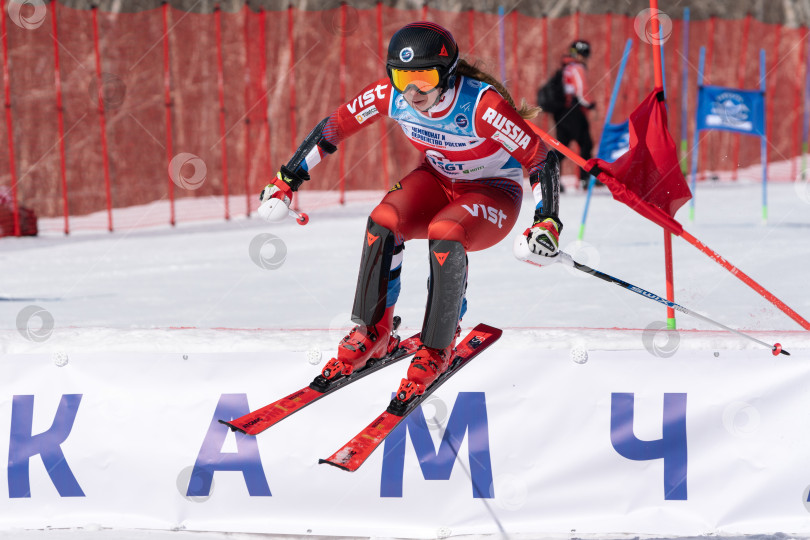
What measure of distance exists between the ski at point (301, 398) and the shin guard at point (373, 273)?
0.78ft

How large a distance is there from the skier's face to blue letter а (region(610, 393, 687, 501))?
1.65 meters

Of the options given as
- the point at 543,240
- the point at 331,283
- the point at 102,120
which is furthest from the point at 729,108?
the point at 102,120

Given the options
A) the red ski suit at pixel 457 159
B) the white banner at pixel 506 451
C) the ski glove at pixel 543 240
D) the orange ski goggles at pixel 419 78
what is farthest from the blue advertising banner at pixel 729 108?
the orange ski goggles at pixel 419 78

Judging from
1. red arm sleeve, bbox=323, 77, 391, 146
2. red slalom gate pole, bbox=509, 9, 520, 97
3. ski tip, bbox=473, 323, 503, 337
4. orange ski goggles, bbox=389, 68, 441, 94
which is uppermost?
red slalom gate pole, bbox=509, 9, 520, 97

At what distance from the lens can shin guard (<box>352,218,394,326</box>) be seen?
3.89 metres

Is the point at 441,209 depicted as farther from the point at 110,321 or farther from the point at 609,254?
the point at 609,254

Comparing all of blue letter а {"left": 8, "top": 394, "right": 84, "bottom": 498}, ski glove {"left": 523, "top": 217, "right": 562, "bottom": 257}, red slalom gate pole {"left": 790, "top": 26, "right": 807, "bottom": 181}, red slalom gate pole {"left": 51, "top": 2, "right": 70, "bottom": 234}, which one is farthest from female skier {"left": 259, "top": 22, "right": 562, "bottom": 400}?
red slalom gate pole {"left": 790, "top": 26, "right": 807, "bottom": 181}

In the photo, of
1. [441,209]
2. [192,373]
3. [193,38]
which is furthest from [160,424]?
[193,38]

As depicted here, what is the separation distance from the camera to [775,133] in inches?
636

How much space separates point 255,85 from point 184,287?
22.8 ft

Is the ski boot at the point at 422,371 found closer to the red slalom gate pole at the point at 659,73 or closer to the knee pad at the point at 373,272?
the knee pad at the point at 373,272

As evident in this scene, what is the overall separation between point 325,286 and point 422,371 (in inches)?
169

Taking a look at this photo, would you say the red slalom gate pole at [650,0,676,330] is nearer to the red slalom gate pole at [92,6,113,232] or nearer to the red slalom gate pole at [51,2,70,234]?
the red slalom gate pole at [92,6,113,232]

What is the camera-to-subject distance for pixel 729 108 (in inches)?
396
